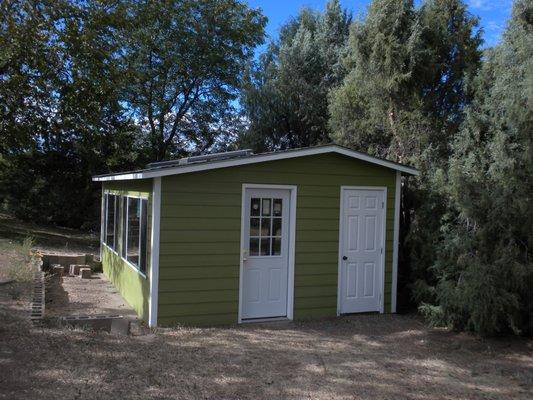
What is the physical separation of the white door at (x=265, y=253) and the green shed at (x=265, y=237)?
16 mm

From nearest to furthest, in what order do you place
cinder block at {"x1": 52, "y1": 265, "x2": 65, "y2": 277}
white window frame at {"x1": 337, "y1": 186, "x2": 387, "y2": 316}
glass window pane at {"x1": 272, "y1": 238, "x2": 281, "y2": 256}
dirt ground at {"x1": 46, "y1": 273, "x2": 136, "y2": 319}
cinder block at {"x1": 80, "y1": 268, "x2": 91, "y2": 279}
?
glass window pane at {"x1": 272, "y1": 238, "x2": 281, "y2": 256} → white window frame at {"x1": 337, "y1": 186, "x2": 387, "y2": 316} → dirt ground at {"x1": 46, "y1": 273, "x2": 136, "y2": 319} → cinder block at {"x1": 52, "y1": 265, "x2": 65, "y2": 277} → cinder block at {"x1": 80, "y1": 268, "x2": 91, "y2": 279}

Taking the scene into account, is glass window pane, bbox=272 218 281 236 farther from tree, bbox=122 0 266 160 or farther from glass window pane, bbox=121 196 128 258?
tree, bbox=122 0 266 160

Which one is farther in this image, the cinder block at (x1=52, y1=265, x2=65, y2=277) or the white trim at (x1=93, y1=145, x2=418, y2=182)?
the cinder block at (x1=52, y1=265, x2=65, y2=277)

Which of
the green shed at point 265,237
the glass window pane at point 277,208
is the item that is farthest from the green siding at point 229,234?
the glass window pane at point 277,208

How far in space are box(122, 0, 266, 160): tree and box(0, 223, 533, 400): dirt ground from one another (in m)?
15.6

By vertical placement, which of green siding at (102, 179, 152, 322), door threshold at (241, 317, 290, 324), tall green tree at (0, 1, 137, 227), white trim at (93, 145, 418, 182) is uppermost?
tall green tree at (0, 1, 137, 227)

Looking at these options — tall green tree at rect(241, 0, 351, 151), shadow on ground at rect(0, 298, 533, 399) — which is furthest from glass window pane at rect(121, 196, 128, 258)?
tall green tree at rect(241, 0, 351, 151)

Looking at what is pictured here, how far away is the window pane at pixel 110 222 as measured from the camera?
1202 cm

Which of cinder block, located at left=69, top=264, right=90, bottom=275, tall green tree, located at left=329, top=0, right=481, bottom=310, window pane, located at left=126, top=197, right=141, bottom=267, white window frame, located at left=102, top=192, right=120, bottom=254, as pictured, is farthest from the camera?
cinder block, located at left=69, top=264, right=90, bottom=275

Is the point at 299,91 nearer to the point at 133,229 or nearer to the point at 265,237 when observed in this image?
the point at 133,229

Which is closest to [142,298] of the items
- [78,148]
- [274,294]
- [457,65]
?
[274,294]

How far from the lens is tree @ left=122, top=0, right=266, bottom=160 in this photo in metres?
21.7

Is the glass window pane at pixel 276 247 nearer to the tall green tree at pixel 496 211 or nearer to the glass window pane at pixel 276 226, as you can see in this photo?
the glass window pane at pixel 276 226

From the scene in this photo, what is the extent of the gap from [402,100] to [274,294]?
15.9ft
